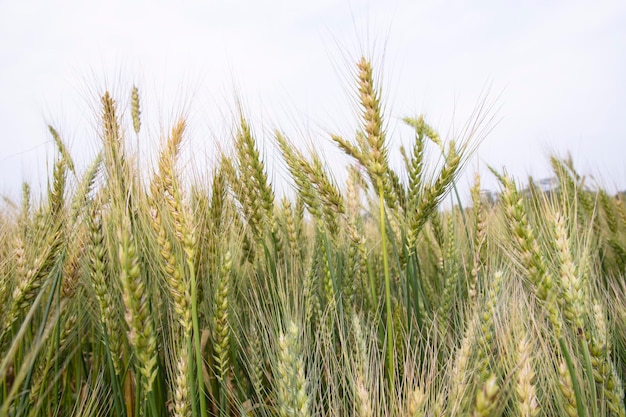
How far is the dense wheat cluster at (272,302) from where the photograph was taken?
1227mm

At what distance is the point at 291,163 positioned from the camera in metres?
1.90

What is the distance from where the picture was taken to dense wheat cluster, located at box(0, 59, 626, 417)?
1227mm

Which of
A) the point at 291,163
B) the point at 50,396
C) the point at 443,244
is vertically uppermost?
the point at 291,163

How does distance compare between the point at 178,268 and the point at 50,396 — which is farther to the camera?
the point at 50,396

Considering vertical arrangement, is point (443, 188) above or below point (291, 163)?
below

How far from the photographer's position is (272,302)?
5.72ft

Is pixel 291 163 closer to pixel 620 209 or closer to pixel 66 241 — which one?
pixel 66 241

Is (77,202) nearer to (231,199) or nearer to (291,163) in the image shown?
(231,199)

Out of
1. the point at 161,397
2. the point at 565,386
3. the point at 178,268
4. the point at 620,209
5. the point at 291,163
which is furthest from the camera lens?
the point at 620,209

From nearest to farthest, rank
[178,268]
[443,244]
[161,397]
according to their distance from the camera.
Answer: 1. [178,268]
2. [161,397]
3. [443,244]

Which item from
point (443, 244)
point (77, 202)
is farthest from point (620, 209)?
point (77, 202)

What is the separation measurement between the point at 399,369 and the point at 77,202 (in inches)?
56.8

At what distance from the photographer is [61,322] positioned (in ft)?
5.61

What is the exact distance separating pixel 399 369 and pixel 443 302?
13.7 inches
